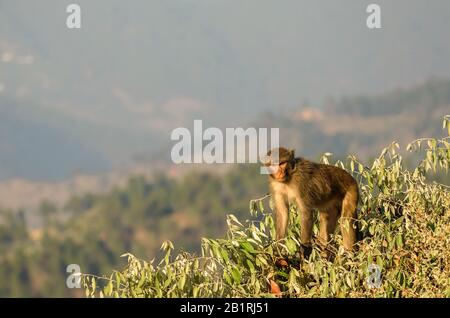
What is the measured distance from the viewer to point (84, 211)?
15750 cm

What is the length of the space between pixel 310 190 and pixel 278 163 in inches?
20.7

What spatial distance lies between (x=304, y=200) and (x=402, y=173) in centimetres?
121

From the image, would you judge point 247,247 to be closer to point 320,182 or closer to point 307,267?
point 307,267

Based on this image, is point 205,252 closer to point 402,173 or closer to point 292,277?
point 292,277

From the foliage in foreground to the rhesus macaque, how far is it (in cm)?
88

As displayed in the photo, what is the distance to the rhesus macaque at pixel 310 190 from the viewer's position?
38.8ft

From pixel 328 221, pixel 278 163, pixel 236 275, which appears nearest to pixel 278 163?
pixel 278 163

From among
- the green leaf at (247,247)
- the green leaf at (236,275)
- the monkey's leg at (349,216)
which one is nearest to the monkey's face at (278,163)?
the monkey's leg at (349,216)

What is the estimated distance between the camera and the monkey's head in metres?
11.8

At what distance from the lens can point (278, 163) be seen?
38.7 ft

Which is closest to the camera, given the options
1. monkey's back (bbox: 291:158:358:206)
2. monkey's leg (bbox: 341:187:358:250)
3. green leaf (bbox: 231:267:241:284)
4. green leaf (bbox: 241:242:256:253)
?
green leaf (bbox: 231:267:241:284)

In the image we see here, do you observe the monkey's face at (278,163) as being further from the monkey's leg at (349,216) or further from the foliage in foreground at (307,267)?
the foliage in foreground at (307,267)

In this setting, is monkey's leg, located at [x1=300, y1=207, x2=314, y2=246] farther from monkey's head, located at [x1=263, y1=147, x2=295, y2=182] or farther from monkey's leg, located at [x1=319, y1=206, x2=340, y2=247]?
monkey's head, located at [x1=263, y1=147, x2=295, y2=182]

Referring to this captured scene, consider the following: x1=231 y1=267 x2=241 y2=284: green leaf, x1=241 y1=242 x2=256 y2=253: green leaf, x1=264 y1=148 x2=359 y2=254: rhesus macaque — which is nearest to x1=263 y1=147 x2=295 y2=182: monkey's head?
x1=264 y1=148 x2=359 y2=254: rhesus macaque
